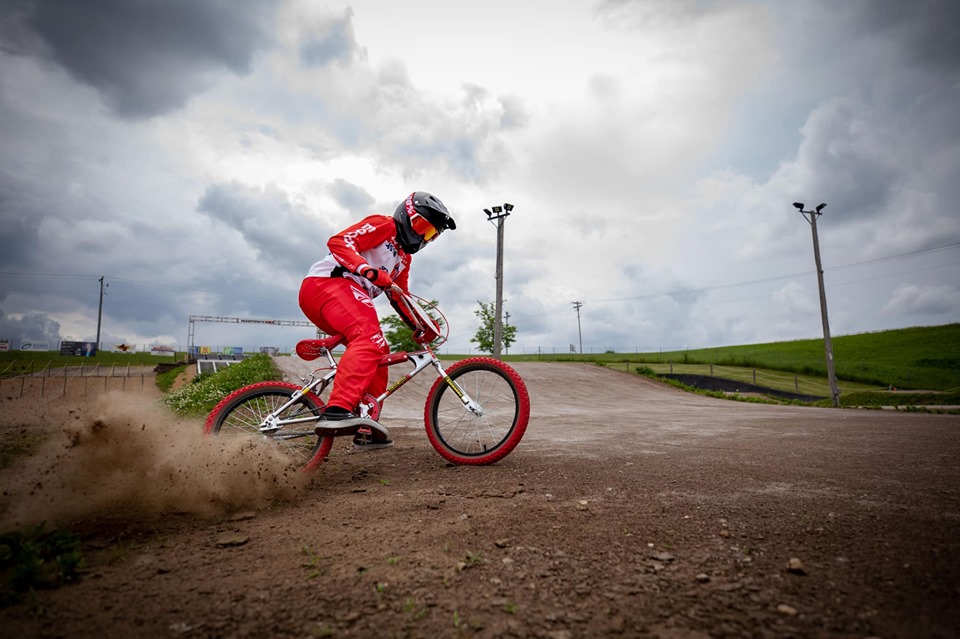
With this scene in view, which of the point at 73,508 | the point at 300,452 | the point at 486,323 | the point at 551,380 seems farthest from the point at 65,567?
the point at 486,323

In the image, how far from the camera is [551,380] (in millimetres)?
23469

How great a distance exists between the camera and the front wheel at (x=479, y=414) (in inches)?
173

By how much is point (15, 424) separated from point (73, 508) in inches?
349

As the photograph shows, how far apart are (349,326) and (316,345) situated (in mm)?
589

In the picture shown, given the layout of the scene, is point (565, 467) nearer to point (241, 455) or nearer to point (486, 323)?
point (241, 455)

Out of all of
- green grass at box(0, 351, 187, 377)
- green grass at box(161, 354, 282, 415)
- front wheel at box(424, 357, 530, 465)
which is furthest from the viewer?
green grass at box(0, 351, 187, 377)

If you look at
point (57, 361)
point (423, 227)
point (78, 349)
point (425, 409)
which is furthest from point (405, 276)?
point (78, 349)

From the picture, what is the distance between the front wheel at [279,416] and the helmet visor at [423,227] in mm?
1960

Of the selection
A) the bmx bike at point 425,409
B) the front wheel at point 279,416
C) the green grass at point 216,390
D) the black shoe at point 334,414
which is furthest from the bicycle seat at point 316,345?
the green grass at point 216,390

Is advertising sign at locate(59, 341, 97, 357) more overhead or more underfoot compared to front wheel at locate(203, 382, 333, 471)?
more overhead

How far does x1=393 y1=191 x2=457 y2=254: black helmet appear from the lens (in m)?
4.64

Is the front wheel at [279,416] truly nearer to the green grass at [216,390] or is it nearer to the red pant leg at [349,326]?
the red pant leg at [349,326]

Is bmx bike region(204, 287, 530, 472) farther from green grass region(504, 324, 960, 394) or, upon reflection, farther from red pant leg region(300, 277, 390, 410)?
green grass region(504, 324, 960, 394)

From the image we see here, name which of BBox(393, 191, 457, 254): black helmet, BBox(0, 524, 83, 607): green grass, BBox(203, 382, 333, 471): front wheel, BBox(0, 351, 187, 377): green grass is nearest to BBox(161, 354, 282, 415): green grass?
BBox(203, 382, 333, 471): front wheel
